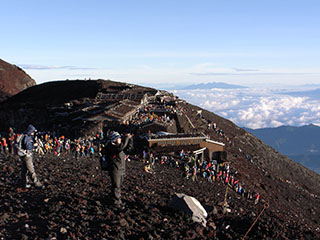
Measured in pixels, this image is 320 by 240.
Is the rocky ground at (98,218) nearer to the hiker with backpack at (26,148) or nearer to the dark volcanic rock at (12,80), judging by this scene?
the hiker with backpack at (26,148)

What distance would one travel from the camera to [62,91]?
3066 inches

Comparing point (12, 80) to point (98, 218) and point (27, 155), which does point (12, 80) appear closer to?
point (27, 155)

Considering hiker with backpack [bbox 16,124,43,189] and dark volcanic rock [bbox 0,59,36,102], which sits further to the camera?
dark volcanic rock [bbox 0,59,36,102]

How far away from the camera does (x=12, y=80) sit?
106750 millimetres

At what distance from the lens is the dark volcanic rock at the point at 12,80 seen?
10038 centimetres

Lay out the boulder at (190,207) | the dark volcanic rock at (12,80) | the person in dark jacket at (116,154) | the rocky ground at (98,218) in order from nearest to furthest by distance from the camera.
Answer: the rocky ground at (98,218)
the person in dark jacket at (116,154)
the boulder at (190,207)
the dark volcanic rock at (12,80)

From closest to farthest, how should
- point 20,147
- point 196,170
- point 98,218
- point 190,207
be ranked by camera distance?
1. point 98,218
2. point 190,207
3. point 20,147
4. point 196,170

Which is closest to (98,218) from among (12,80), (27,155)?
(27,155)

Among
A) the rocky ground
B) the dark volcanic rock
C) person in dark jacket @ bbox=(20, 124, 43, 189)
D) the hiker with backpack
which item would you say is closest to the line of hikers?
the rocky ground

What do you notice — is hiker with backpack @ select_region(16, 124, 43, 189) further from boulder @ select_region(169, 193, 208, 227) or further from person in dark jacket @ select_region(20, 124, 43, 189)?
boulder @ select_region(169, 193, 208, 227)

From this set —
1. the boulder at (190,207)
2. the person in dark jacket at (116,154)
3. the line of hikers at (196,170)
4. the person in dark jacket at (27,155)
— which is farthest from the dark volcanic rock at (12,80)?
the boulder at (190,207)

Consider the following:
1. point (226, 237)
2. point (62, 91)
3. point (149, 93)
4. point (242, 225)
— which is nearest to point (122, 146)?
point (226, 237)

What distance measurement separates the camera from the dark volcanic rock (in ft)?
329

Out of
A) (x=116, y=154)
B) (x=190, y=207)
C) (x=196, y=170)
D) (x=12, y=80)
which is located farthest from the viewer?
(x=12, y=80)
